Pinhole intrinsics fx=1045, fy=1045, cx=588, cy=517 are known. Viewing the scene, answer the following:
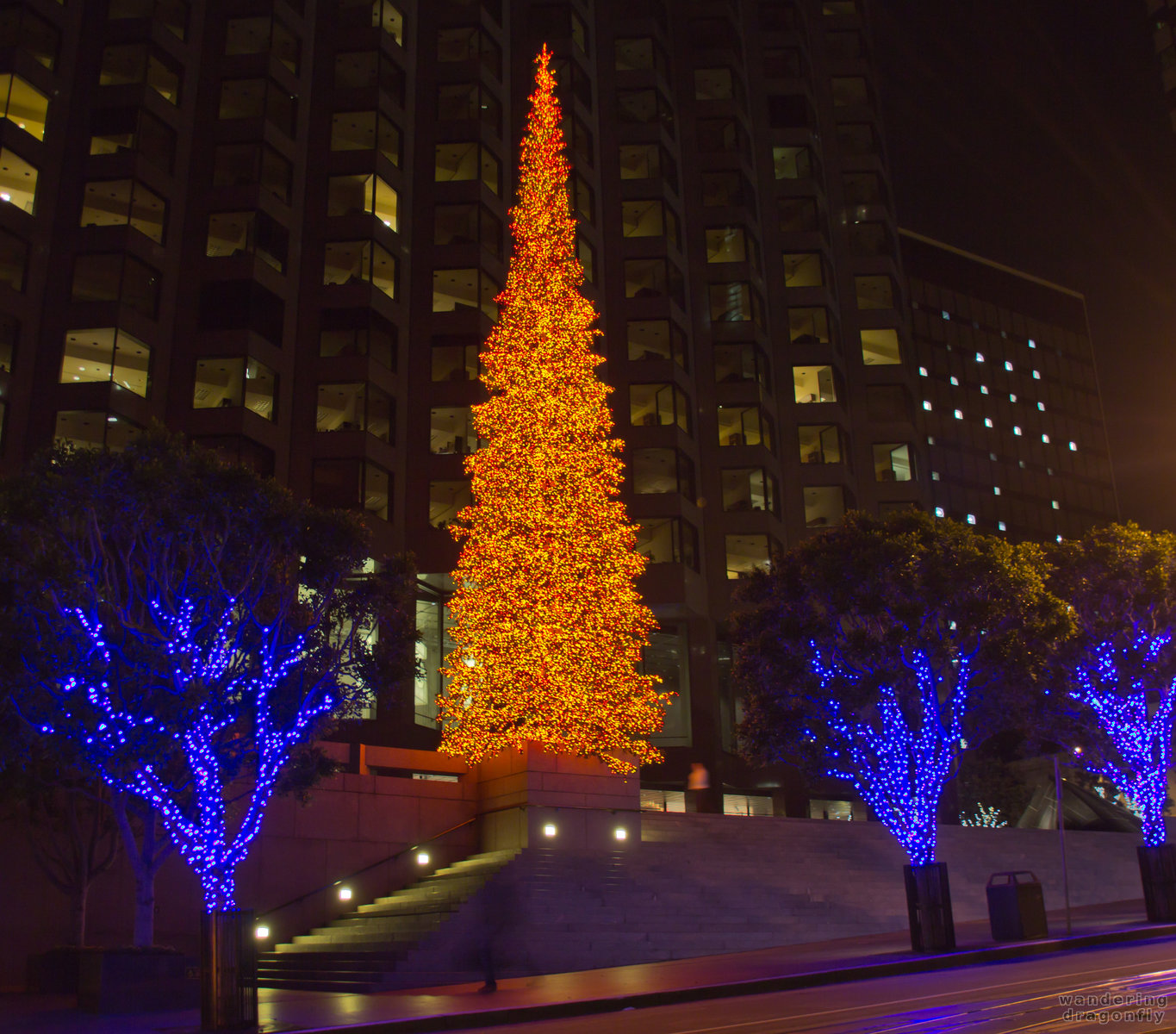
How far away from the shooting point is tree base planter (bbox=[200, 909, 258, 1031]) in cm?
1339

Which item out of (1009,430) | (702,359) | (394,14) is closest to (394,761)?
(702,359)

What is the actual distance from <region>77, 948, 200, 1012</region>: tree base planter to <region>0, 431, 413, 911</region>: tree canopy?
180cm

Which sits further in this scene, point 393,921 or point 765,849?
point 765,849

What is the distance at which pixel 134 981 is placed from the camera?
16.2 meters

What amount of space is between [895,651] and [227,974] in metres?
13.9

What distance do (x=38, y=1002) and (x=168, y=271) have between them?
31.9 metres

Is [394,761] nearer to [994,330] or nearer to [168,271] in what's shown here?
[168,271]

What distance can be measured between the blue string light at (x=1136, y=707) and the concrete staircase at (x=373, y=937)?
14.2 metres

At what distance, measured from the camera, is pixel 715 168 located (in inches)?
2205

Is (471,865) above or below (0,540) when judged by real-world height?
below

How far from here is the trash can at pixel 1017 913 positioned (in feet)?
64.4

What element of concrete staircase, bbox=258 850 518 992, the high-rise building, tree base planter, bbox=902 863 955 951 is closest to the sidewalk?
tree base planter, bbox=902 863 955 951

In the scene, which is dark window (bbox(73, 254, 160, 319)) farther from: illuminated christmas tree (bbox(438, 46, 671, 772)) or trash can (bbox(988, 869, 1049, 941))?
trash can (bbox(988, 869, 1049, 941))

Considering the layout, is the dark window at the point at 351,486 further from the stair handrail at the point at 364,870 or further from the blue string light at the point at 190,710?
the blue string light at the point at 190,710
